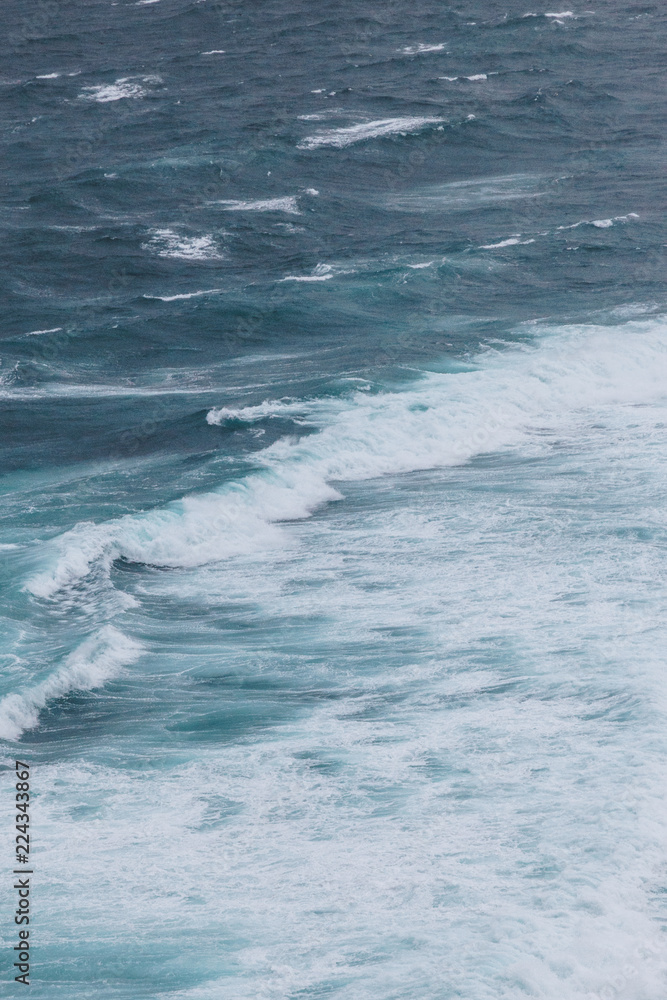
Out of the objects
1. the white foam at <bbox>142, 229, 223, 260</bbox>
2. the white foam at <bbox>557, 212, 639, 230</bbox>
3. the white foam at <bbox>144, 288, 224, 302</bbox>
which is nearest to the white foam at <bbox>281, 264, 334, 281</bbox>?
the white foam at <bbox>144, 288, 224, 302</bbox>

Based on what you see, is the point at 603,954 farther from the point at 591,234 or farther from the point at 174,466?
the point at 591,234

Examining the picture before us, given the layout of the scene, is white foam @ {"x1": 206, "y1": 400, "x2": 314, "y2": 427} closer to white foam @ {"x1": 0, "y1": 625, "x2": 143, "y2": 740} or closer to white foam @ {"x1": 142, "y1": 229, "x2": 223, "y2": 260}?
white foam @ {"x1": 0, "y1": 625, "x2": 143, "y2": 740}

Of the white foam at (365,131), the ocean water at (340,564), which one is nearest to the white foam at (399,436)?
the ocean water at (340,564)

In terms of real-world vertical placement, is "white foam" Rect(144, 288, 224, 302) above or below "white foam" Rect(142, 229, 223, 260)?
below

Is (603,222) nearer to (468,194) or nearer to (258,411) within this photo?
(468,194)

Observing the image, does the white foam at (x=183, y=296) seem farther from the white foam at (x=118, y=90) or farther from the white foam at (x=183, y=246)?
the white foam at (x=118, y=90)

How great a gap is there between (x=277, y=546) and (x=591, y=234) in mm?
12403

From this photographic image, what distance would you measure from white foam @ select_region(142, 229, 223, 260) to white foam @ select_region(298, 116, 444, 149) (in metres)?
6.70

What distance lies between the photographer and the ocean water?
7.50 metres

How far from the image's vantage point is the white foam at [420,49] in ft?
123

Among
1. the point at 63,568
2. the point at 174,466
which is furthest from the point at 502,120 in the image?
the point at 63,568

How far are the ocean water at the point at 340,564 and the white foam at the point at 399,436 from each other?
0.15 feet

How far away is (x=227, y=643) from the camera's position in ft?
35.2

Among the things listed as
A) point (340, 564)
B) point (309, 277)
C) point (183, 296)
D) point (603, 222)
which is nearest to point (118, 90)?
point (309, 277)
